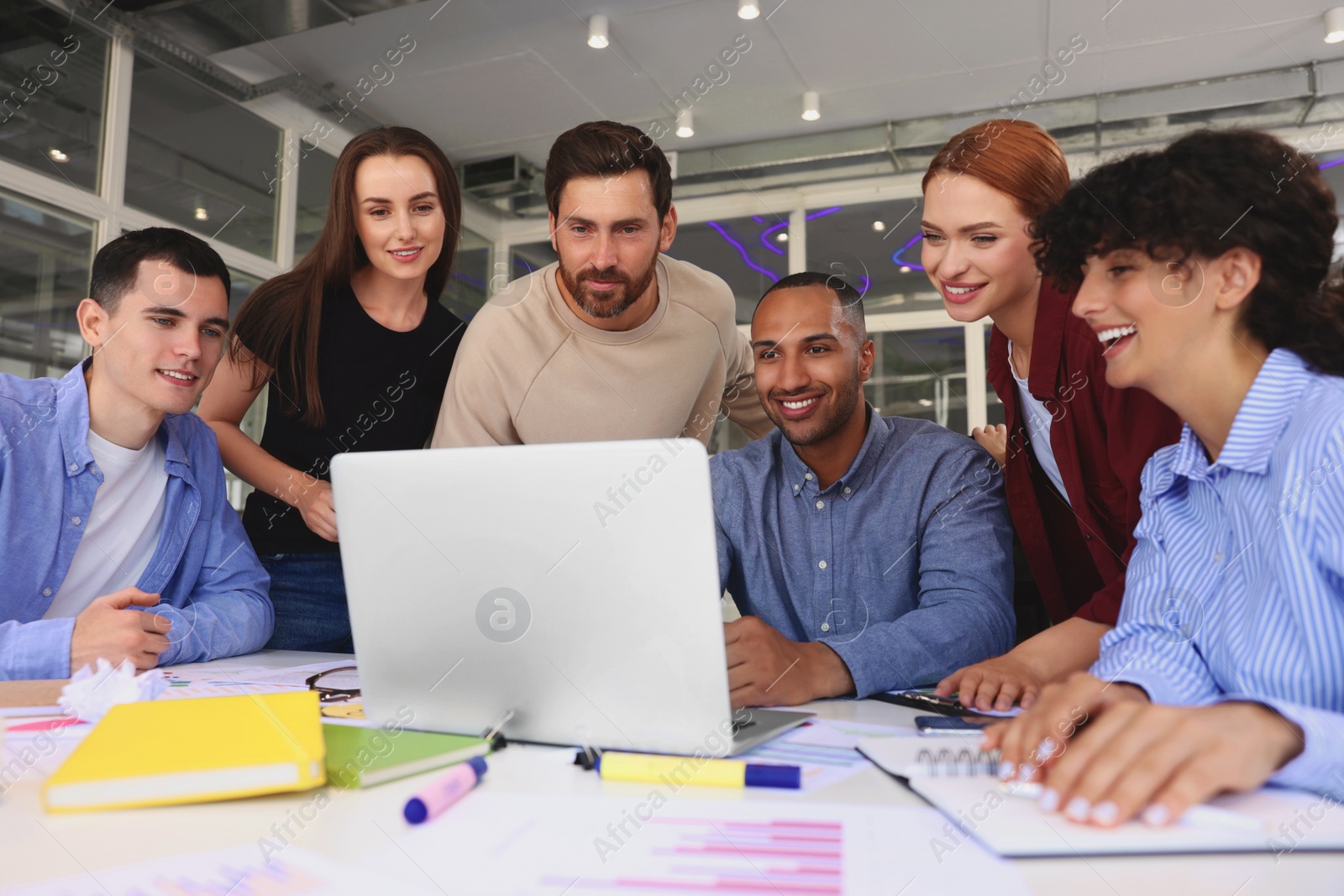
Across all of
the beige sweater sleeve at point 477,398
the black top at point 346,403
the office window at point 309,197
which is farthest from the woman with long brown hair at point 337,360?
the office window at point 309,197

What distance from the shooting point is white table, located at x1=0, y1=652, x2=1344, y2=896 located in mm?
607

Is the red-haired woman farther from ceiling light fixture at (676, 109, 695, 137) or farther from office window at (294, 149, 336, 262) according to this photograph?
office window at (294, 149, 336, 262)

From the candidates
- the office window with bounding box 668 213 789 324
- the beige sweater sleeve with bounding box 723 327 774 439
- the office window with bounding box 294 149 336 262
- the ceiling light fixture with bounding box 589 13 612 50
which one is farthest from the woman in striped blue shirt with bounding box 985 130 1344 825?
the office window with bounding box 668 213 789 324

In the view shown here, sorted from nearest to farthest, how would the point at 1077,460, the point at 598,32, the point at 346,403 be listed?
the point at 1077,460
the point at 346,403
the point at 598,32

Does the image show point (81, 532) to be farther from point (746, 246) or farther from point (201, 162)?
point (746, 246)

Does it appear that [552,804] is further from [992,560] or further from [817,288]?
[817,288]

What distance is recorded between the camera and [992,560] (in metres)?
1.63

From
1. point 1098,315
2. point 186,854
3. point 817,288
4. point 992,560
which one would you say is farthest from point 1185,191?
point 186,854

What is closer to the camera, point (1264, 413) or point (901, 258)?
point (1264, 413)

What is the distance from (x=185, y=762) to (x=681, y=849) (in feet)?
1.38

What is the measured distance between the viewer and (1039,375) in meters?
1.70

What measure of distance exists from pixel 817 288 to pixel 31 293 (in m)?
3.65

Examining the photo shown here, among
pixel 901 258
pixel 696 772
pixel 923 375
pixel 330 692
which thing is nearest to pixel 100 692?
pixel 330 692

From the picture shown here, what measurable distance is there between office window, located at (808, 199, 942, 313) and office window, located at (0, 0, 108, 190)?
417 centimetres
